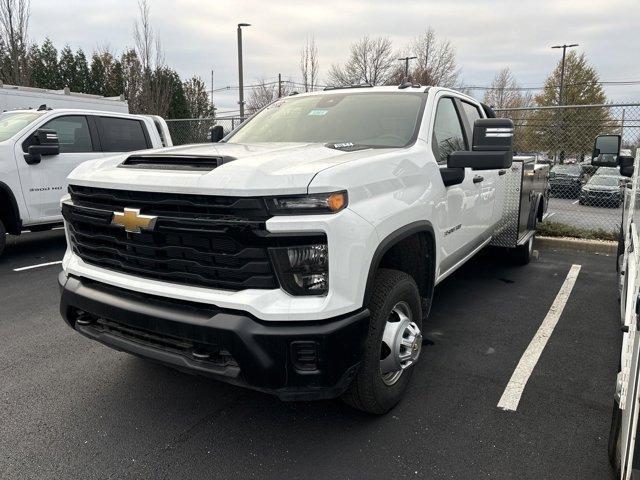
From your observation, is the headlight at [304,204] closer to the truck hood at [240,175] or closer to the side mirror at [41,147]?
the truck hood at [240,175]

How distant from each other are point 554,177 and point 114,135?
9.96 m

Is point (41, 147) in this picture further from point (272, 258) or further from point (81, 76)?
point (81, 76)

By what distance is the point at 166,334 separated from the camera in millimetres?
2426

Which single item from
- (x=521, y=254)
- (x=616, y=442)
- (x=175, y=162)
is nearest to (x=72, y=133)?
(x=175, y=162)

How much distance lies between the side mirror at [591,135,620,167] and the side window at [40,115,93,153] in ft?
22.5

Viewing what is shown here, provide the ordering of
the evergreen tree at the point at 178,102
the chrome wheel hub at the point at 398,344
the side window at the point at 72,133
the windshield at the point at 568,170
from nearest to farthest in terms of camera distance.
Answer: the chrome wheel hub at the point at 398,344, the side window at the point at 72,133, the windshield at the point at 568,170, the evergreen tree at the point at 178,102

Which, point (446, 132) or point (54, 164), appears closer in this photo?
point (446, 132)

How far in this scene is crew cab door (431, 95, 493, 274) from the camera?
3.65 m

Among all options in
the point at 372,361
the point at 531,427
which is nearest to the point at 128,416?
the point at 372,361

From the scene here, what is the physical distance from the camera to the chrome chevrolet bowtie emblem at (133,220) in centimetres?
245

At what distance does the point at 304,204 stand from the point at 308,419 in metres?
1.44

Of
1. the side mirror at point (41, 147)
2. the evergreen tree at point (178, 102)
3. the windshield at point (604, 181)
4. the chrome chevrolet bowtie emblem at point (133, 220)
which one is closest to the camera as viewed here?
the chrome chevrolet bowtie emblem at point (133, 220)

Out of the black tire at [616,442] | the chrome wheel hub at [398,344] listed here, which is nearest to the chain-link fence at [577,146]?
the chrome wheel hub at [398,344]

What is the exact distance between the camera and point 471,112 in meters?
4.93
